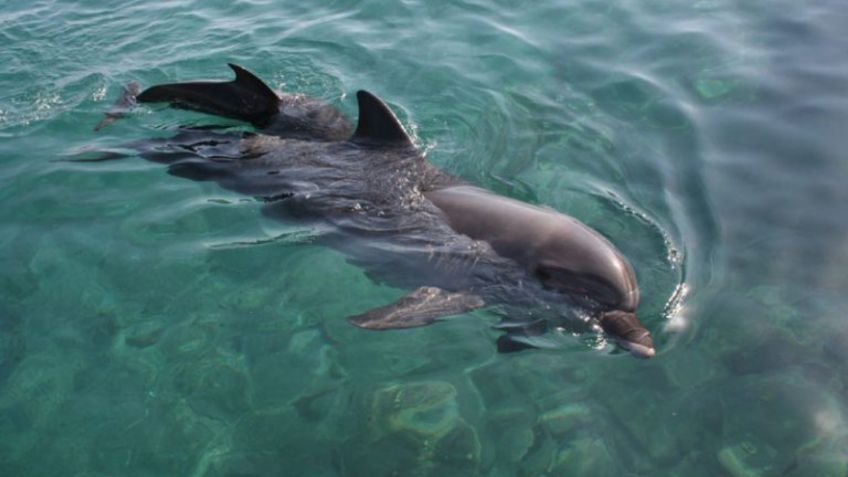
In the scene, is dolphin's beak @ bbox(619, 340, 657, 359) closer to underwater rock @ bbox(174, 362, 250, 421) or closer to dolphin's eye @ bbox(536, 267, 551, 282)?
dolphin's eye @ bbox(536, 267, 551, 282)

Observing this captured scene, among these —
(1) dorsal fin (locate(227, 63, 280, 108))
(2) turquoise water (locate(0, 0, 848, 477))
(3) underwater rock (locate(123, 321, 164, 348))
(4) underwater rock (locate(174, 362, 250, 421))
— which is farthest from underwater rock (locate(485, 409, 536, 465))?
(1) dorsal fin (locate(227, 63, 280, 108))

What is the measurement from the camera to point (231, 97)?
945 cm

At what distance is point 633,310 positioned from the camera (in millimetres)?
6656

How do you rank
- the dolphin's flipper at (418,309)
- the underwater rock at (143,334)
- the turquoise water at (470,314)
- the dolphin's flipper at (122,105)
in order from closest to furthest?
the turquoise water at (470,314) → the dolphin's flipper at (418,309) → the underwater rock at (143,334) → the dolphin's flipper at (122,105)

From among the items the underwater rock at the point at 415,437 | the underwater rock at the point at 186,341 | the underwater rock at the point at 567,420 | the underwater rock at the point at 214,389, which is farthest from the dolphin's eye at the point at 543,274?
the underwater rock at the point at 186,341

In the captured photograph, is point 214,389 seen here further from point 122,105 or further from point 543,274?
point 122,105

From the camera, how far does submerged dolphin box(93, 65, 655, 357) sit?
670 cm

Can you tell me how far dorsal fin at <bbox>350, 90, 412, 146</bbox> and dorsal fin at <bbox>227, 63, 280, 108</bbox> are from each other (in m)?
1.32

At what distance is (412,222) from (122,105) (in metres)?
5.23

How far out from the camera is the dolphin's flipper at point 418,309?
6430 millimetres

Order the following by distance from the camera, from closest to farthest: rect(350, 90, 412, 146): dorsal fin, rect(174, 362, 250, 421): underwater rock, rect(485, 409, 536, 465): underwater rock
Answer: rect(485, 409, 536, 465): underwater rock
rect(174, 362, 250, 421): underwater rock
rect(350, 90, 412, 146): dorsal fin

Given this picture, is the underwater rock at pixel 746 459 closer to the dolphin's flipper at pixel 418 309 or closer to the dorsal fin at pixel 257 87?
the dolphin's flipper at pixel 418 309

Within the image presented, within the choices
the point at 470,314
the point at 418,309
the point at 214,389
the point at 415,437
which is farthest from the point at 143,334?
the point at 470,314

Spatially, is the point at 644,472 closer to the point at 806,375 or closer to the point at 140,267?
the point at 806,375
